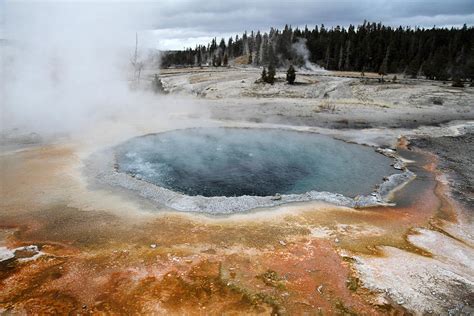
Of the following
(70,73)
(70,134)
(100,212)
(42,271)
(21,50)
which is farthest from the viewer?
(70,73)

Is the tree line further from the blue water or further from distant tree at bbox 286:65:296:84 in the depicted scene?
the blue water

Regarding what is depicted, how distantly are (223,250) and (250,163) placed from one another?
509 cm

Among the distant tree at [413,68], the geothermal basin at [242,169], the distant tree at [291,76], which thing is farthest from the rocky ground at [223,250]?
the distant tree at [413,68]

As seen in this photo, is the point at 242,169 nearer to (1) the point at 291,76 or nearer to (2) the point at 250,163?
(2) the point at 250,163

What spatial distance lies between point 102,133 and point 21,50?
604cm

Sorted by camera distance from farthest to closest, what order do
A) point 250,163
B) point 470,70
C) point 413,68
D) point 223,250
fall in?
point 413,68, point 470,70, point 250,163, point 223,250

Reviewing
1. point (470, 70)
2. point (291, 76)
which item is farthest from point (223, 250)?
point (470, 70)

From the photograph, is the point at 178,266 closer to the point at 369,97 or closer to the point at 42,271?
the point at 42,271

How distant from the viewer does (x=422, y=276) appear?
554 cm

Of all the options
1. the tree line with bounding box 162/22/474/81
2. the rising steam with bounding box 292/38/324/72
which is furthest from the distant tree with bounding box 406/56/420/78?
the rising steam with bounding box 292/38/324/72

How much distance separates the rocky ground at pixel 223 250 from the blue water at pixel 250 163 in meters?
1.25

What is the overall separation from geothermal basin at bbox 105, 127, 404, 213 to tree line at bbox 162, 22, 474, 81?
2178 centimetres

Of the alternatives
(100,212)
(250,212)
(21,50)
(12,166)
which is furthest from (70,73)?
(250,212)

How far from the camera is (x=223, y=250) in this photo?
20.0 feet
